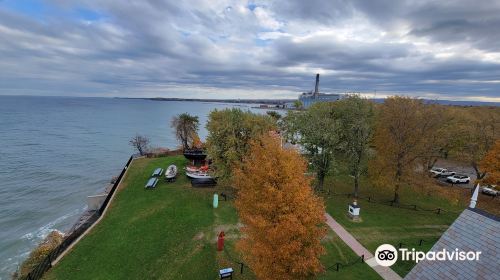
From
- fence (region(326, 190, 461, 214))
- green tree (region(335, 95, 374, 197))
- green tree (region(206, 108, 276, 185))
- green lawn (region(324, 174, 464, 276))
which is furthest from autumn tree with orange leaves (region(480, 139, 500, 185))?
green tree (region(206, 108, 276, 185))

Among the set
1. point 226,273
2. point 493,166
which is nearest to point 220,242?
point 226,273

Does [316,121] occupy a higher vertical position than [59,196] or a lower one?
higher

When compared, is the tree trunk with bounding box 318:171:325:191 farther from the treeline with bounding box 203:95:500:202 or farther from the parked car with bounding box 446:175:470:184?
the parked car with bounding box 446:175:470:184

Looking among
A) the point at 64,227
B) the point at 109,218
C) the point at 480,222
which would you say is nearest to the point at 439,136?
the point at 480,222

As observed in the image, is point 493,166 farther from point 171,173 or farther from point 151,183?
point 151,183

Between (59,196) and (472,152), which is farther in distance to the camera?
(59,196)

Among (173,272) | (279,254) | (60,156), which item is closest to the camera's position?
(279,254)

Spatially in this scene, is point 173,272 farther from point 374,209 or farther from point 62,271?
point 374,209
